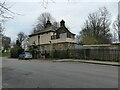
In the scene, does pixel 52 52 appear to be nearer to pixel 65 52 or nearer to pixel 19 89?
pixel 65 52

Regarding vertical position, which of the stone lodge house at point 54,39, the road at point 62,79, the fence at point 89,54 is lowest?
the road at point 62,79

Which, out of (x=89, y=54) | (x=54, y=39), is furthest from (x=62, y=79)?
(x=54, y=39)

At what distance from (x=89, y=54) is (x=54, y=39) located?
21485mm

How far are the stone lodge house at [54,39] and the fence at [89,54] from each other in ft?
19.3

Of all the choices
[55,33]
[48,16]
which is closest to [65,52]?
[55,33]

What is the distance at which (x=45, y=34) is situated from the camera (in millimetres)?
62250

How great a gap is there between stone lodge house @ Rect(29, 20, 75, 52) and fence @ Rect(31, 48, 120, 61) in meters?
5.88

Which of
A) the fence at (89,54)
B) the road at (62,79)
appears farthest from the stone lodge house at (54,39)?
the road at (62,79)

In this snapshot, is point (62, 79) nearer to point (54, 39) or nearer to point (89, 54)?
point (89, 54)

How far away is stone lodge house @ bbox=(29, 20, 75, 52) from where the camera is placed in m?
53.5

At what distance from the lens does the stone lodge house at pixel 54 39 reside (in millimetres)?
53481

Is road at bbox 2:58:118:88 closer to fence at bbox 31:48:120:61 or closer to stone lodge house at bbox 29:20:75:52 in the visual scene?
fence at bbox 31:48:120:61

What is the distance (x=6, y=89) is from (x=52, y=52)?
36.8 metres

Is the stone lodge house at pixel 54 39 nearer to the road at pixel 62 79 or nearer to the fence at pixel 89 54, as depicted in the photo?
the fence at pixel 89 54
